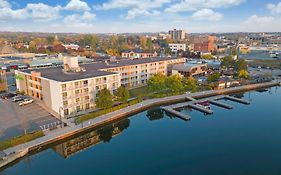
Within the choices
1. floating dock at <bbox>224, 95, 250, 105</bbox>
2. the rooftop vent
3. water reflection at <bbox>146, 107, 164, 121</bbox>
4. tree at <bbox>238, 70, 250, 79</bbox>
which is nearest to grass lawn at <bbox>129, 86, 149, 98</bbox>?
water reflection at <bbox>146, 107, 164, 121</bbox>

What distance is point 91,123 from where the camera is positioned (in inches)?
1024

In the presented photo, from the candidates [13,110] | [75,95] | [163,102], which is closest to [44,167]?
[75,95]

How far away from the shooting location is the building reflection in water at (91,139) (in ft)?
72.6

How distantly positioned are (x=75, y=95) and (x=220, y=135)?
1652 centimetres

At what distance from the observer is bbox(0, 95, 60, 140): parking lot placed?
23812 mm

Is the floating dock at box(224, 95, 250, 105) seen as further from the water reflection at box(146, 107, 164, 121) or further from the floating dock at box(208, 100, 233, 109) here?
the water reflection at box(146, 107, 164, 121)

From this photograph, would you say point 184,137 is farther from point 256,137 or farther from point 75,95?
point 75,95

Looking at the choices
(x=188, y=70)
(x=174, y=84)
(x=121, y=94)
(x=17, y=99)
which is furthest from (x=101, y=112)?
(x=188, y=70)

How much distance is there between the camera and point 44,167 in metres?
19.1

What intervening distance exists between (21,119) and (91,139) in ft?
27.3

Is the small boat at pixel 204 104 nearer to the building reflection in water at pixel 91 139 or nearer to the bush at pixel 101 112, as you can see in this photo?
the bush at pixel 101 112

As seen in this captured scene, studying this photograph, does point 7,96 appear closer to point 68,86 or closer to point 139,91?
point 68,86

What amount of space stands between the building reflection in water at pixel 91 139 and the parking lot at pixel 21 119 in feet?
11.4

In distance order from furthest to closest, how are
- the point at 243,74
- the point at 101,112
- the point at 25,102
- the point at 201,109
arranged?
1. the point at 243,74
2. the point at 201,109
3. the point at 25,102
4. the point at 101,112
